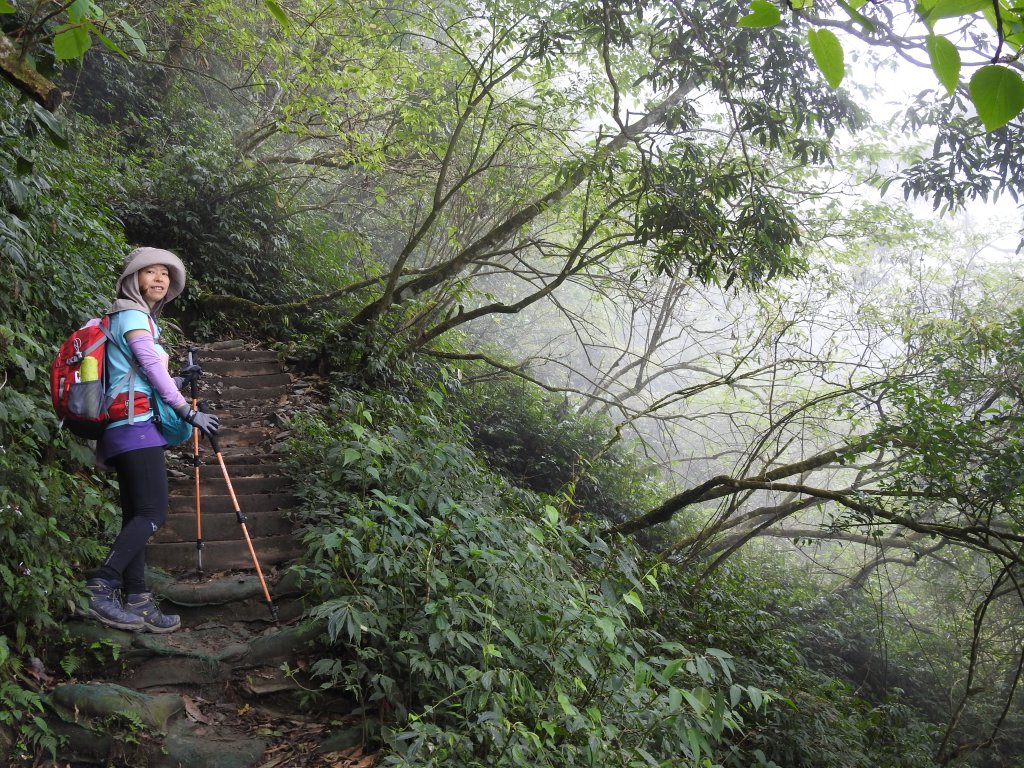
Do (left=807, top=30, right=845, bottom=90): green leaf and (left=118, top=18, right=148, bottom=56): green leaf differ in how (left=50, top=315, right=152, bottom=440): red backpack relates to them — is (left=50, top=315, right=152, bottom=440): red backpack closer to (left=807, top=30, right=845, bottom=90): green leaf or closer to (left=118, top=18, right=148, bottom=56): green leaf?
(left=118, top=18, right=148, bottom=56): green leaf

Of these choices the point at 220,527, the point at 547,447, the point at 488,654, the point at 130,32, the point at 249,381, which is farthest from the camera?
the point at 547,447

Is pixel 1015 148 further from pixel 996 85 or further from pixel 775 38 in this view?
pixel 996 85

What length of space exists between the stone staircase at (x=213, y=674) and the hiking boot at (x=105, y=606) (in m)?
0.07

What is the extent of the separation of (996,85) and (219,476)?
599cm

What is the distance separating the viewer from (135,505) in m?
3.77

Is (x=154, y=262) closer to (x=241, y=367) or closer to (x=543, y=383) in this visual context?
(x=241, y=367)

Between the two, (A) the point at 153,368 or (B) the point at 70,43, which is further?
(A) the point at 153,368

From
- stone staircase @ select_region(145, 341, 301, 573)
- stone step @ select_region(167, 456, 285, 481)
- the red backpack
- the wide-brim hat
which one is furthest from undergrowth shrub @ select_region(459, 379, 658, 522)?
the red backpack

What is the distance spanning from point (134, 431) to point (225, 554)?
5.16 ft

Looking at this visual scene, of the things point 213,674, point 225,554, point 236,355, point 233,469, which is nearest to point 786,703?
point 213,674

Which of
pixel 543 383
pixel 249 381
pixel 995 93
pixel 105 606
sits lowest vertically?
pixel 105 606

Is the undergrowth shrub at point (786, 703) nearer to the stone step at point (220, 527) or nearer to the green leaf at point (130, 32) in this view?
the stone step at point (220, 527)

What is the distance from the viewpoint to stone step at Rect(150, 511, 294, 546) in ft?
16.8

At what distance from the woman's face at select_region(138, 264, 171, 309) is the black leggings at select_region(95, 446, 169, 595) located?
85cm
